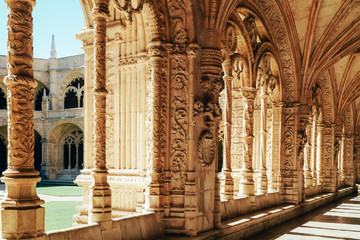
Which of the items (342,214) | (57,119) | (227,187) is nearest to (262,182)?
(227,187)

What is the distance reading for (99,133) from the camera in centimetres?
408

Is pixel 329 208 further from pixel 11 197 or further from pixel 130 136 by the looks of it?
pixel 11 197

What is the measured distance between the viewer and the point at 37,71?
2628 cm

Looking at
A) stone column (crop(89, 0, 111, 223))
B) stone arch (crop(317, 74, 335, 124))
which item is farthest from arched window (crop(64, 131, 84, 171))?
stone column (crop(89, 0, 111, 223))

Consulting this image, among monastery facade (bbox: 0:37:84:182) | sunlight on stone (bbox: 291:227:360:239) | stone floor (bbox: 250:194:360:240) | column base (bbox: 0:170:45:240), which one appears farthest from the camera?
monastery facade (bbox: 0:37:84:182)

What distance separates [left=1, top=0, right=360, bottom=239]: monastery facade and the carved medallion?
0.5 inches

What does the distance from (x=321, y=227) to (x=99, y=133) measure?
5.24 meters

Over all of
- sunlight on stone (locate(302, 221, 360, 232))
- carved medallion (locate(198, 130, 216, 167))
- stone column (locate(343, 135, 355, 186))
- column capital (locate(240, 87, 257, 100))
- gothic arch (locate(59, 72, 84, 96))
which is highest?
gothic arch (locate(59, 72, 84, 96))

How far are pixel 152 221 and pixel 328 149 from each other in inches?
412

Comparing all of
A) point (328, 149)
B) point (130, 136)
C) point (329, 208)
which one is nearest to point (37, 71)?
point (328, 149)

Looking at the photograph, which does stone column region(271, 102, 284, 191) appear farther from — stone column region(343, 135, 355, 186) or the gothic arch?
the gothic arch

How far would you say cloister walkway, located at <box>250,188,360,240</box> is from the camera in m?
6.53

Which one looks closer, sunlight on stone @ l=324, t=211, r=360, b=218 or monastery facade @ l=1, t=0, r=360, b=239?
monastery facade @ l=1, t=0, r=360, b=239

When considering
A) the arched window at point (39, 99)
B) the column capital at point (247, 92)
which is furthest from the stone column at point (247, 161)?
the arched window at point (39, 99)
